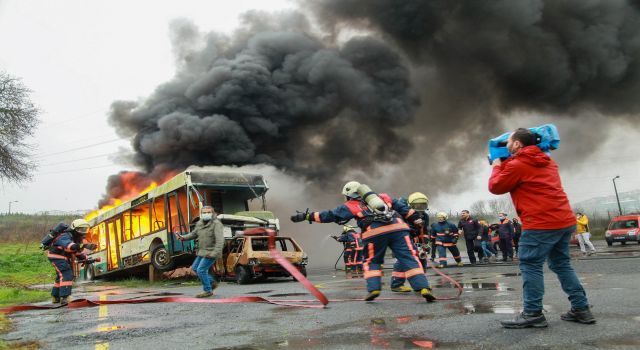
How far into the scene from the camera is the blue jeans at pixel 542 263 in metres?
3.29

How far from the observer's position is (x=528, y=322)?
318cm

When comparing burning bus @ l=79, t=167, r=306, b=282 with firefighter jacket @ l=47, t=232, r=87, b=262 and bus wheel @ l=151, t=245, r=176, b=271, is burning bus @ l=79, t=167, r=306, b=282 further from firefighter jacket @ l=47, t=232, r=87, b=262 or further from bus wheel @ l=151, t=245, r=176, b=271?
firefighter jacket @ l=47, t=232, r=87, b=262

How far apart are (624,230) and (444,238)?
1239cm

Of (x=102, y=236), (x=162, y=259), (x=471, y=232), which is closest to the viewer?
(x=162, y=259)

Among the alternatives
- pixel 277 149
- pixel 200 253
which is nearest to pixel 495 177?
pixel 200 253

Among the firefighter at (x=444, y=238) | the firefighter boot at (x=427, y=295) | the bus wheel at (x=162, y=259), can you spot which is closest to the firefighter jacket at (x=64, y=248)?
the bus wheel at (x=162, y=259)

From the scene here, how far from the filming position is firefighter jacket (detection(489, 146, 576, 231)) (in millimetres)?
3359

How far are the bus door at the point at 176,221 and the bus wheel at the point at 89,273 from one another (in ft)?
18.8

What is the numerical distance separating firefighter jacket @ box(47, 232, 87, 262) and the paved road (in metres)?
1.48

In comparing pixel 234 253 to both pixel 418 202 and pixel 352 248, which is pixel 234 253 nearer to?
pixel 352 248

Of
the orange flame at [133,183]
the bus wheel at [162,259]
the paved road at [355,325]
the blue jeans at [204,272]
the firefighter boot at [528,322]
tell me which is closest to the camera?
the paved road at [355,325]

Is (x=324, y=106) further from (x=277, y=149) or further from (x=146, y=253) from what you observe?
(x=146, y=253)

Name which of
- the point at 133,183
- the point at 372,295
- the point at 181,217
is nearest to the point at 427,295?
the point at 372,295

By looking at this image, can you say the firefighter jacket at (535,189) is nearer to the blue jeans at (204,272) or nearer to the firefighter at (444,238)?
the blue jeans at (204,272)
